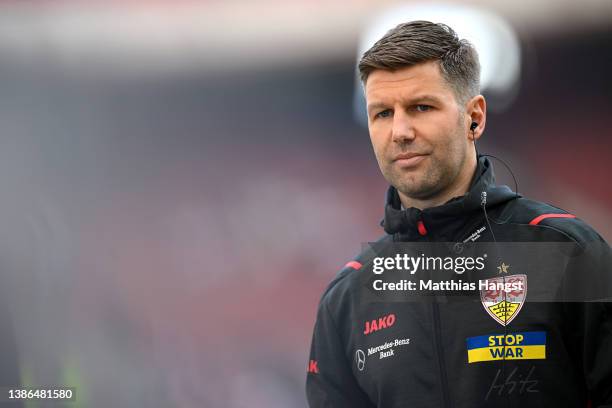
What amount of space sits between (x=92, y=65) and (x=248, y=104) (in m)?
0.50

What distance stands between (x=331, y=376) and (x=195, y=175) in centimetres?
87

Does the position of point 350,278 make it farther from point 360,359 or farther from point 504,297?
point 504,297

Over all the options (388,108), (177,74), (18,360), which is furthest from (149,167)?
(388,108)

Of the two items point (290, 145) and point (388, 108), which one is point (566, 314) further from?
point (290, 145)

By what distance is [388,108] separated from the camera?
136 cm

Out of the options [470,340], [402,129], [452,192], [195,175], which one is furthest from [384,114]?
[195,175]

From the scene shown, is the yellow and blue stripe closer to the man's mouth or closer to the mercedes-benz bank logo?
the mercedes-benz bank logo

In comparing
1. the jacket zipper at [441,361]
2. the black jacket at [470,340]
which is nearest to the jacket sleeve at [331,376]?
the black jacket at [470,340]

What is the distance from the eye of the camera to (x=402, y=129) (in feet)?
4.33

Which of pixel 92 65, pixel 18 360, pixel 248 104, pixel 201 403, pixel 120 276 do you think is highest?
pixel 92 65

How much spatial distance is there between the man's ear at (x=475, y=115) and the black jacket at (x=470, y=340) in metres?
0.06

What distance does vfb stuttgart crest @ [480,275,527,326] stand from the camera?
128cm

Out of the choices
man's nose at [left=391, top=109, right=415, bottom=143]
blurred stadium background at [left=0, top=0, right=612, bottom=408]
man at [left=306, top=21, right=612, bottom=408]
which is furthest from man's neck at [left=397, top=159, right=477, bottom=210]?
blurred stadium background at [left=0, top=0, right=612, bottom=408]

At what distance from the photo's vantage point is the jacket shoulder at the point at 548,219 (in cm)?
122
